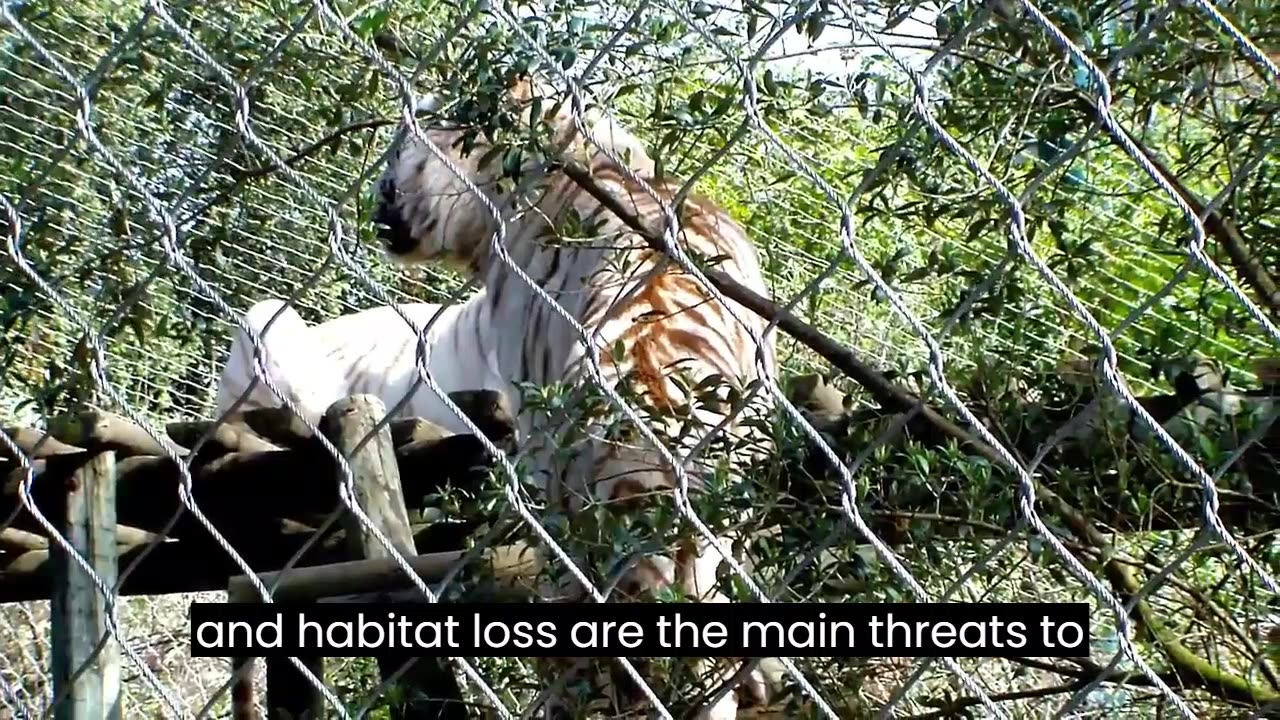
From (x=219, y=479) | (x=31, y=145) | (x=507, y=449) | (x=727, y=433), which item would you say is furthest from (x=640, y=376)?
(x=31, y=145)

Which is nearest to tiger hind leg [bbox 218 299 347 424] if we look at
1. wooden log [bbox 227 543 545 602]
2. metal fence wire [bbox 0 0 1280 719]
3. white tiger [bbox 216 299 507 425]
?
white tiger [bbox 216 299 507 425]

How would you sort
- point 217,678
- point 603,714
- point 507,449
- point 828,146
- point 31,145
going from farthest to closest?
point 217,678, point 31,145, point 828,146, point 507,449, point 603,714

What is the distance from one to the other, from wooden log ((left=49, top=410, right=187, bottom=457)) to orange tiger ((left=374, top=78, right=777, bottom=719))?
0.41 meters

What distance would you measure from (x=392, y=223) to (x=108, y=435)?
593mm

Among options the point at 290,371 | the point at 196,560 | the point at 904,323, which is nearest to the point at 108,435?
the point at 196,560

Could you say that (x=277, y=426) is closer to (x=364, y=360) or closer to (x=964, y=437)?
(x=364, y=360)

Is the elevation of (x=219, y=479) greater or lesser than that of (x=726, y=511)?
greater

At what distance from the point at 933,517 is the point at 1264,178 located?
316 mm

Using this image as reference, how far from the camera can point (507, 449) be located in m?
1.43

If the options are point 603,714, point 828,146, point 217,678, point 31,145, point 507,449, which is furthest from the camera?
point 217,678

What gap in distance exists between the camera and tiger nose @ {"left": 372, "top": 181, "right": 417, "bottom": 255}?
2.00 meters

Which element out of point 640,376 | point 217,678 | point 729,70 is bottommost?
point 640,376

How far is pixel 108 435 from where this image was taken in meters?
1.58

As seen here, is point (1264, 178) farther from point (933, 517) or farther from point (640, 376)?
point (640, 376)
